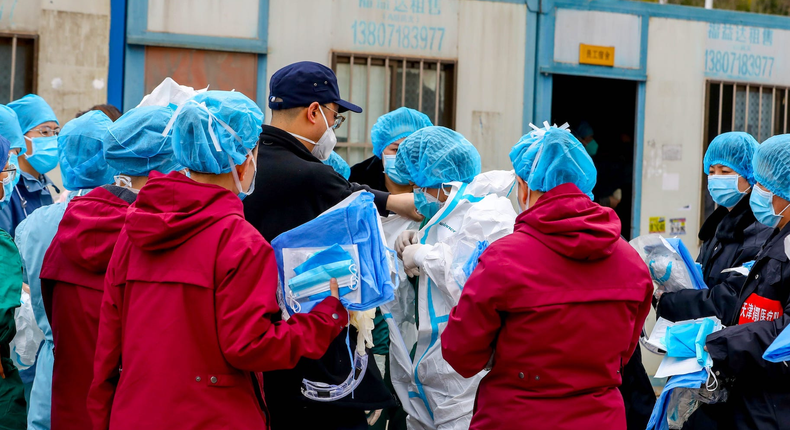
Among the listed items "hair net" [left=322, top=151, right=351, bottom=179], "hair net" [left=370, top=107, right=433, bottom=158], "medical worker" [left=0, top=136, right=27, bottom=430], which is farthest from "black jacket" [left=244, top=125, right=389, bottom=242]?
"hair net" [left=322, top=151, right=351, bottom=179]

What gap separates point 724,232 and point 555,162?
2023 mm

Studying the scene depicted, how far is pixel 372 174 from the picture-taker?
17.6 feet

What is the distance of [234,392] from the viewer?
2.35 m

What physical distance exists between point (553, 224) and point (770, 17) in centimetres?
681

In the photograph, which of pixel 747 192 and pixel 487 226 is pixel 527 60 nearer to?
pixel 747 192

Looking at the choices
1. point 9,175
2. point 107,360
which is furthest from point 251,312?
point 9,175

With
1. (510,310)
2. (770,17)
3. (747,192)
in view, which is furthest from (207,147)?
(770,17)

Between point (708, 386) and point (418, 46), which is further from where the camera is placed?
point (418, 46)

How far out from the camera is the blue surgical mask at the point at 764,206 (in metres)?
3.45

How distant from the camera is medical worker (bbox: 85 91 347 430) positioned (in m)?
2.28

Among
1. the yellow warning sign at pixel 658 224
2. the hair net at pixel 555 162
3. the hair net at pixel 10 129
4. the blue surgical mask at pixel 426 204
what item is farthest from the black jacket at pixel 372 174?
the yellow warning sign at pixel 658 224

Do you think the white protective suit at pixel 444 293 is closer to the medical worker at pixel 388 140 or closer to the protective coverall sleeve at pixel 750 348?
the protective coverall sleeve at pixel 750 348

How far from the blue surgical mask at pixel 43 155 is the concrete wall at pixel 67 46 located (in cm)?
101

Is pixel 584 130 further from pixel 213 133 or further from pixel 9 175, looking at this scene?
pixel 213 133
